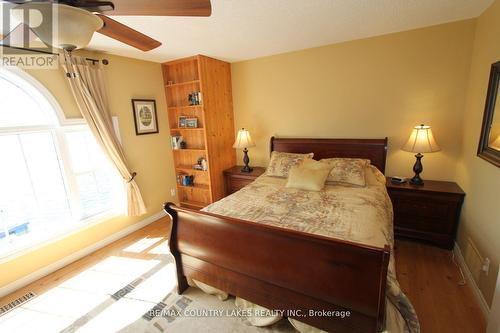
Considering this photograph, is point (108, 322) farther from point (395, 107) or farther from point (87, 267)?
point (395, 107)

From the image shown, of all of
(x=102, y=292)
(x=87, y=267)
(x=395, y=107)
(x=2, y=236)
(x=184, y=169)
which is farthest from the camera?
(x=184, y=169)

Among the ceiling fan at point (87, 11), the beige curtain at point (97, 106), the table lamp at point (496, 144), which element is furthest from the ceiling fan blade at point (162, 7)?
the table lamp at point (496, 144)

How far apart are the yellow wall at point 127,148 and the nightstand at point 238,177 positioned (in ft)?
3.31

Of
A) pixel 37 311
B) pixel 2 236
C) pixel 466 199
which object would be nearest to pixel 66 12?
pixel 37 311

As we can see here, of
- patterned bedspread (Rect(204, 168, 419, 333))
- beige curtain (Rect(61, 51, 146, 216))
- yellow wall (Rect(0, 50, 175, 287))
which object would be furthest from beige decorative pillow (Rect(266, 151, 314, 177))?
beige curtain (Rect(61, 51, 146, 216))

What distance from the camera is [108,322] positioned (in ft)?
6.13

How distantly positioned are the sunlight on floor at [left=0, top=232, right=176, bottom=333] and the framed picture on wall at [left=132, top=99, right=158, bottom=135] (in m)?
1.78

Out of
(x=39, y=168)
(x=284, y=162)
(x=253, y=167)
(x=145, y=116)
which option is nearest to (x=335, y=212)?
(x=284, y=162)

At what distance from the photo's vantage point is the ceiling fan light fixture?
896 mm

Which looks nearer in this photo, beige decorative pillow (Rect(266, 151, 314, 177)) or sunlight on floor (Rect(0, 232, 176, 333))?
sunlight on floor (Rect(0, 232, 176, 333))

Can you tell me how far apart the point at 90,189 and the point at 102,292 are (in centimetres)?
135

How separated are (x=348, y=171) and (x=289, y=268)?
1.64 m

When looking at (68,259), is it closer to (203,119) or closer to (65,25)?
(203,119)

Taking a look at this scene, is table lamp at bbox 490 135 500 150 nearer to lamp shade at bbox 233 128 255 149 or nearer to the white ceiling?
the white ceiling
